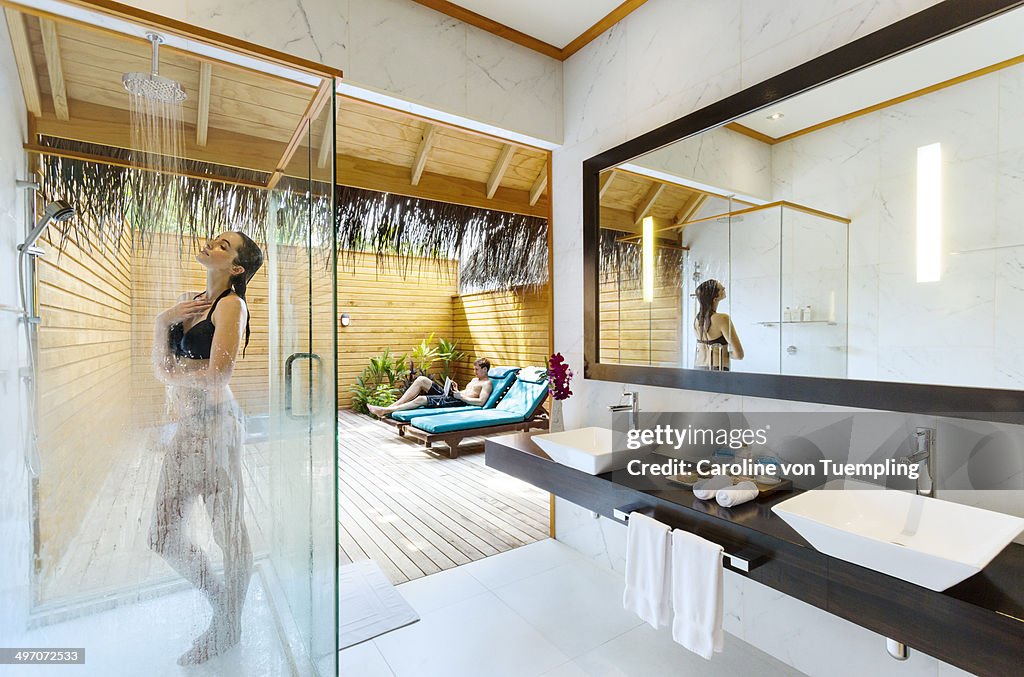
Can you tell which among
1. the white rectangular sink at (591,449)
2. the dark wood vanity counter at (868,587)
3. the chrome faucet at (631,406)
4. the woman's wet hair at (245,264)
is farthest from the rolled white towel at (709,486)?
the woman's wet hair at (245,264)

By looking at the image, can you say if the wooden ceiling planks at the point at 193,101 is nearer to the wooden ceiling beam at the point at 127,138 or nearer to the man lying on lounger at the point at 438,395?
the wooden ceiling beam at the point at 127,138

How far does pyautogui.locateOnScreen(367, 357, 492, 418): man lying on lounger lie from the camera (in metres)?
6.52

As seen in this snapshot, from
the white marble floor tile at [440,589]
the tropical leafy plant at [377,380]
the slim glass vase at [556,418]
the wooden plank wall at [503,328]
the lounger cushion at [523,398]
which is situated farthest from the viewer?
the tropical leafy plant at [377,380]

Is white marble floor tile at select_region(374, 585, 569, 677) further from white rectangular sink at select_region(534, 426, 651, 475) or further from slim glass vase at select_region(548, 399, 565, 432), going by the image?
slim glass vase at select_region(548, 399, 565, 432)

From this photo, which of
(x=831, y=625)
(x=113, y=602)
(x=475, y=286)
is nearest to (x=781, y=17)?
(x=831, y=625)

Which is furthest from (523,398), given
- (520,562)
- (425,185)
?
(520,562)

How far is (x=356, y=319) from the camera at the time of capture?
8.49m

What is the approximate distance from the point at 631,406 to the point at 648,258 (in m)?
0.73

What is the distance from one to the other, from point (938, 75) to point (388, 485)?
4262 mm

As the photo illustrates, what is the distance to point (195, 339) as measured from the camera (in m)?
1.37

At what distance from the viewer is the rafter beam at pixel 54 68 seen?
123 centimetres

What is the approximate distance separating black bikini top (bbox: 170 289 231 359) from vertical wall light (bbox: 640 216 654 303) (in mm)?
1778

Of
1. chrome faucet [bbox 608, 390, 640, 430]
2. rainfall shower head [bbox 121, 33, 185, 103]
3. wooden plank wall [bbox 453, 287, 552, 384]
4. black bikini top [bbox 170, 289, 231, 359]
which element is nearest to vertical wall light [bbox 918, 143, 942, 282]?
chrome faucet [bbox 608, 390, 640, 430]

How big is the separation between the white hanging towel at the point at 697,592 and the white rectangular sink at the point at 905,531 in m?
0.27
